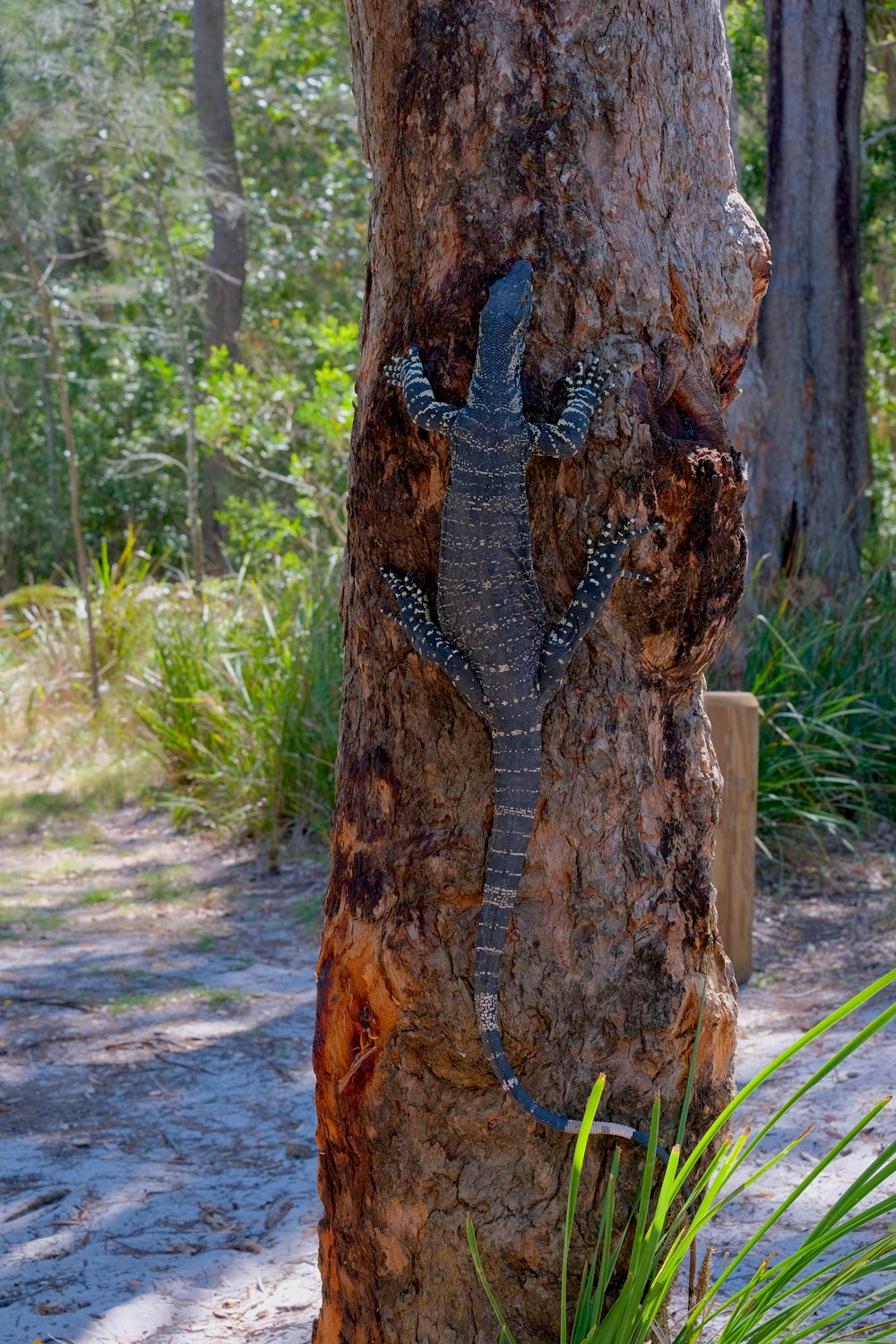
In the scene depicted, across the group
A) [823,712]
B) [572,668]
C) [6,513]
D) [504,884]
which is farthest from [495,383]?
[6,513]

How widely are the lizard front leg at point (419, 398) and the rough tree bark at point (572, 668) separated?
0.05 m

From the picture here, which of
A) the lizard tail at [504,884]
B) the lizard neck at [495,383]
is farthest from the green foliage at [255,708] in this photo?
the lizard neck at [495,383]

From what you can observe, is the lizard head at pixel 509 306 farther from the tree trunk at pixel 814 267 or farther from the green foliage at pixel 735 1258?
the tree trunk at pixel 814 267

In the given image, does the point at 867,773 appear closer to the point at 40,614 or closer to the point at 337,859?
the point at 337,859

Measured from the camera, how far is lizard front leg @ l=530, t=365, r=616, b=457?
7.07 ft

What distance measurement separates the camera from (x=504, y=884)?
2244 millimetres

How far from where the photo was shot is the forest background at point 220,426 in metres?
7.64

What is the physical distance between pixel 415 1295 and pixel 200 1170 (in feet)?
5.99

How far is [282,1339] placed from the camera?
3119mm

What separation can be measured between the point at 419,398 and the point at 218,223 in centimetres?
1582

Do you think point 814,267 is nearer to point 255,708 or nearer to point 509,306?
point 255,708

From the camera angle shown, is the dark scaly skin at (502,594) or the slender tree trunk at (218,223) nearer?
the dark scaly skin at (502,594)

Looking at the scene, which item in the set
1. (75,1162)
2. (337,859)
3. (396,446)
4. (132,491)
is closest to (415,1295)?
(337,859)

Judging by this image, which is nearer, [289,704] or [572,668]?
[572,668]
